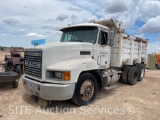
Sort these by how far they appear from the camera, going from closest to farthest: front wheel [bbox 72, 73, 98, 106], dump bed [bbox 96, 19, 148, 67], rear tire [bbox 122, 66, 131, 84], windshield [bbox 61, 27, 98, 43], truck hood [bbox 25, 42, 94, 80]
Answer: truck hood [bbox 25, 42, 94, 80], front wheel [bbox 72, 73, 98, 106], windshield [bbox 61, 27, 98, 43], dump bed [bbox 96, 19, 148, 67], rear tire [bbox 122, 66, 131, 84]

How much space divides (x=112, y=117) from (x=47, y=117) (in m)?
1.87

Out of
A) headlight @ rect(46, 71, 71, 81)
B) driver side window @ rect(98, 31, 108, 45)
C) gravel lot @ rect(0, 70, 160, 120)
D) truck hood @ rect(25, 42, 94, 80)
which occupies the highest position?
driver side window @ rect(98, 31, 108, 45)

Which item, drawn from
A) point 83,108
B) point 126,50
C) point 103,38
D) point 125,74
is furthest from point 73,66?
point 125,74

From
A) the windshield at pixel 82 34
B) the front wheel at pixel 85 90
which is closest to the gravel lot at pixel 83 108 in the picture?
the front wheel at pixel 85 90

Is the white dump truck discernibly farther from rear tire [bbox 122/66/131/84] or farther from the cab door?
rear tire [bbox 122/66/131/84]

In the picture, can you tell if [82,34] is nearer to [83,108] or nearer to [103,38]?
[103,38]

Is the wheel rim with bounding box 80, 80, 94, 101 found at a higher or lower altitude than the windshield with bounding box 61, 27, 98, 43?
lower

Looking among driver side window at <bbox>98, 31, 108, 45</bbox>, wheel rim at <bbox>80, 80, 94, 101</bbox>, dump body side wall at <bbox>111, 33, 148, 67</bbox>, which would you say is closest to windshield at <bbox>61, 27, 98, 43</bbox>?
driver side window at <bbox>98, 31, 108, 45</bbox>

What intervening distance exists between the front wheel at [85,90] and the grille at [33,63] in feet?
4.23

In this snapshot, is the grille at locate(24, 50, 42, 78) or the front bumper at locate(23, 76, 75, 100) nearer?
the front bumper at locate(23, 76, 75, 100)

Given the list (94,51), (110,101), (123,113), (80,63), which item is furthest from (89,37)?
(123,113)

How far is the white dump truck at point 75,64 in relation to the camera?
16.0 ft

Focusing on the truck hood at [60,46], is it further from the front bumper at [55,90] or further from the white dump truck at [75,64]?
the front bumper at [55,90]

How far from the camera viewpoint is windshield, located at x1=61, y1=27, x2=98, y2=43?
6238 mm
